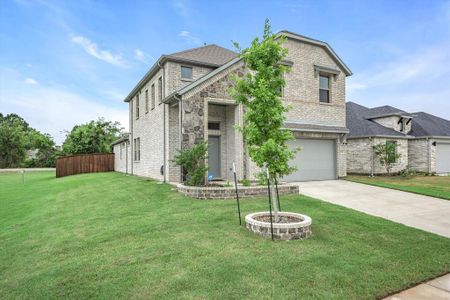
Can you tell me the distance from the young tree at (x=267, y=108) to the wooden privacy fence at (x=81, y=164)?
22.9m

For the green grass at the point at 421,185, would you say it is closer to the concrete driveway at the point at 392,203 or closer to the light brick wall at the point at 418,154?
the concrete driveway at the point at 392,203

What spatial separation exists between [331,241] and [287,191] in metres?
5.20

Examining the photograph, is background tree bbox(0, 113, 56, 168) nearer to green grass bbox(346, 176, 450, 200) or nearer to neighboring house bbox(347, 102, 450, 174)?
neighboring house bbox(347, 102, 450, 174)

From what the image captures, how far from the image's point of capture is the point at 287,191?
414 inches

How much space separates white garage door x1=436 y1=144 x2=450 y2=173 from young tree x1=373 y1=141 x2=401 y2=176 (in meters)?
4.90

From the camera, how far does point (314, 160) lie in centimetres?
1530

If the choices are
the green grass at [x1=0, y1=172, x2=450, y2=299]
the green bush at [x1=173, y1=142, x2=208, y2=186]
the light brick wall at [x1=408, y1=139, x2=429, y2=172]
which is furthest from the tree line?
the light brick wall at [x1=408, y1=139, x2=429, y2=172]

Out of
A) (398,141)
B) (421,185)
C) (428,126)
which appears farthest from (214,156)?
(428,126)

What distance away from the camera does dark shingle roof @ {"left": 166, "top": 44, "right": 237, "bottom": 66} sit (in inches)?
569

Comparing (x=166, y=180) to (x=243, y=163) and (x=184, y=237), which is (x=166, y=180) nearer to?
(x=243, y=163)

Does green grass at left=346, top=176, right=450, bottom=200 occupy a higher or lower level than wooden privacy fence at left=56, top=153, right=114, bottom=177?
lower

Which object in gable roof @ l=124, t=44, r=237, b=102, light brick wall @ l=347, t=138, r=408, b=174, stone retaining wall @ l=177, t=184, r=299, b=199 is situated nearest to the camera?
stone retaining wall @ l=177, t=184, r=299, b=199

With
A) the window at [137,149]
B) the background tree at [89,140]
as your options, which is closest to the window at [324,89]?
the window at [137,149]

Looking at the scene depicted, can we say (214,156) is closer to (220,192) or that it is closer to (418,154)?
(220,192)
